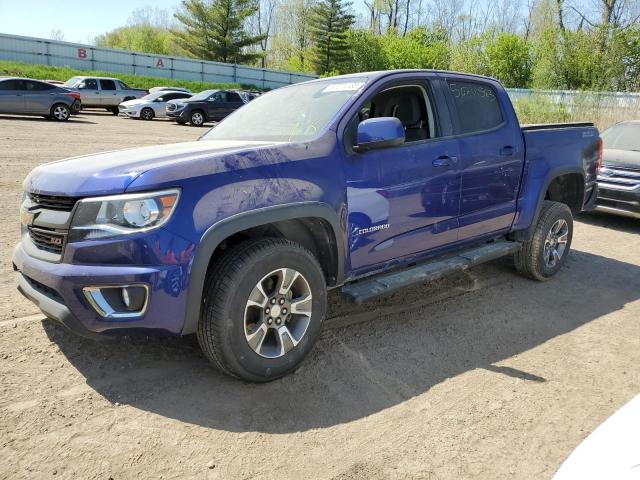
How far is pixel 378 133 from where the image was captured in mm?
3490

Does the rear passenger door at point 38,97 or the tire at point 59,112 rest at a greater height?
the rear passenger door at point 38,97

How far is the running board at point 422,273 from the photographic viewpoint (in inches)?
145

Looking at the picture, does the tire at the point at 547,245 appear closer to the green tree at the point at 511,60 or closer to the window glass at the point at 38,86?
the window glass at the point at 38,86

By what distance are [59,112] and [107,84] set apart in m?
7.56

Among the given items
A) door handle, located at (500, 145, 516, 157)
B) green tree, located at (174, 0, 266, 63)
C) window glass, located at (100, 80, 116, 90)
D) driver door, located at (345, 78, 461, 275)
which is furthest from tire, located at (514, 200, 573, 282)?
green tree, located at (174, 0, 266, 63)

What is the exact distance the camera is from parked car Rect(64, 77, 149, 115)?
85.5ft

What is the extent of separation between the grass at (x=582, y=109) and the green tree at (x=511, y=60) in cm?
2934

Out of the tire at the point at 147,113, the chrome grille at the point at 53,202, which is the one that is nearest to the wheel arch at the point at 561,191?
the chrome grille at the point at 53,202

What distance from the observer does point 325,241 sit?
3.53 m

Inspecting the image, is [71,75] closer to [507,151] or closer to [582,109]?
[582,109]

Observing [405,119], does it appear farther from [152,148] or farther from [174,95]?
[174,95]

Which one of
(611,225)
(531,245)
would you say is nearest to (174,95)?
(611,225)

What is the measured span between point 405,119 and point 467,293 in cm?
176

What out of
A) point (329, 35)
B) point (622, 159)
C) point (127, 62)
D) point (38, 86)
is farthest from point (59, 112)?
point (329, 35)
